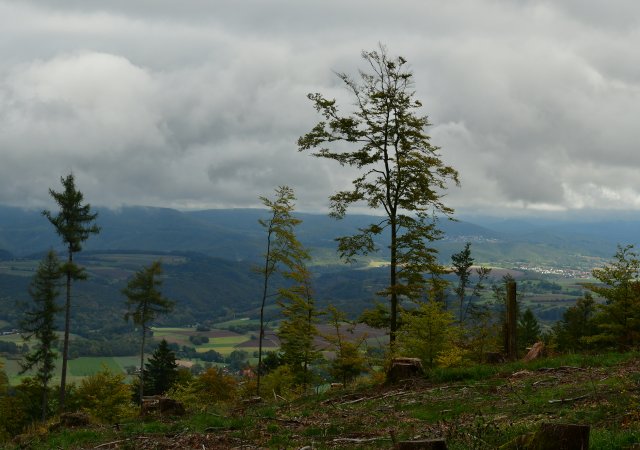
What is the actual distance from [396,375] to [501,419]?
700 cm

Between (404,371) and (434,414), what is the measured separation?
5.13 m

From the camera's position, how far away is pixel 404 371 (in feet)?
60.7

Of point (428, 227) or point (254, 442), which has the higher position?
point (428, 227)

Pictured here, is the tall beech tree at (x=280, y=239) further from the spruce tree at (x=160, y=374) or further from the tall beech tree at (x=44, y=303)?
the spruce tree at (x=160, y=374)

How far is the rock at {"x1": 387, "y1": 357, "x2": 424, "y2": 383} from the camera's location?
1841 centimetres

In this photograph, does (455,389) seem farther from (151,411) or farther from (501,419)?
(151,411)

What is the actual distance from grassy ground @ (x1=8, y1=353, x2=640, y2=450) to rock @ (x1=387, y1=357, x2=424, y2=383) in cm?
42

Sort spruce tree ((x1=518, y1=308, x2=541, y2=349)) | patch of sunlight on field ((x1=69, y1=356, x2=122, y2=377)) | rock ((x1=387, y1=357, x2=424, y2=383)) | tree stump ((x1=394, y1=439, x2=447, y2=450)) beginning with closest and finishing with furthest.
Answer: tree stump ((x1=394, y1=439, x2=447, y2=450)) < rock ((x1=387, y1=357, x2=424, y2=383)) < spruce tree ((x1=518, y1=308, x2=541, y2=349)) < patch of sunlight on field ((x1=69, y1=356, x2=122, y2=377))

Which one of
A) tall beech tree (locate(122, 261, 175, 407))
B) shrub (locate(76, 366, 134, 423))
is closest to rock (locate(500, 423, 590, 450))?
shrub (locate(76, 366, 134, 423))

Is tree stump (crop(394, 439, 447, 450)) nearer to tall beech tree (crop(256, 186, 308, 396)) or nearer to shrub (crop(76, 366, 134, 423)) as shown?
tall beech tree (crop(256, 186, 308, 396))

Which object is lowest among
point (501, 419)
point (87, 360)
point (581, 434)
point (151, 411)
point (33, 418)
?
point (87, 360)

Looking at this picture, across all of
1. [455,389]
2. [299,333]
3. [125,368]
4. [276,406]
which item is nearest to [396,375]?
[455,389]

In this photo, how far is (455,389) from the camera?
1630 centimetres

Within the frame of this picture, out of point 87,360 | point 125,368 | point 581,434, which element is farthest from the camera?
point 87,360
